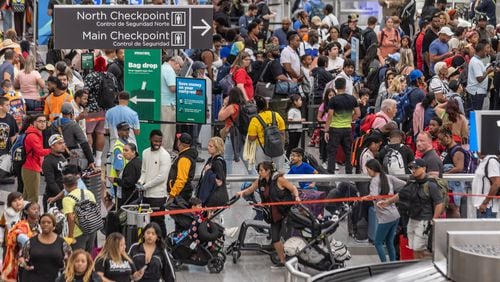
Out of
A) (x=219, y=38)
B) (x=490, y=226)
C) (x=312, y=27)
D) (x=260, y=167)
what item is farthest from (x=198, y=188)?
(x=312, y=27)

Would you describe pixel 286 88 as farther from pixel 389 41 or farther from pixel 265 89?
pixel 389 41

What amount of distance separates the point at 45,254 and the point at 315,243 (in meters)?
3.38

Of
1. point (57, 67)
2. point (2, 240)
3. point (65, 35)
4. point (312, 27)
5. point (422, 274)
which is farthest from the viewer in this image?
point (312, 27)

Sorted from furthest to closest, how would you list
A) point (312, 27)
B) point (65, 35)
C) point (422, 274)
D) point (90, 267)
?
point (312, 27) → point (65, 35) → point (90, 267) → point (422, 274)

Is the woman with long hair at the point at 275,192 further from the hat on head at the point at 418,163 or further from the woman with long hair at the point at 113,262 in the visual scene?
the woman with long hair at the point at 113,262

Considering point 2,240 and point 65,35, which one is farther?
point 65,35

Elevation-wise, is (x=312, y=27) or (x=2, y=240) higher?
(x=312, y=27)

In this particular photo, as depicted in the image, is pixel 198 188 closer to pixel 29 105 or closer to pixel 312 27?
pixel 29 105

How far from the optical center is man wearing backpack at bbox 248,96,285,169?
72.6 ft

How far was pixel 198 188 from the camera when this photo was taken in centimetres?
1975

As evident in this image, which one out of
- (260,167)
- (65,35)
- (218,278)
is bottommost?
(218,278)

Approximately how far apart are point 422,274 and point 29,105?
12.4 meters

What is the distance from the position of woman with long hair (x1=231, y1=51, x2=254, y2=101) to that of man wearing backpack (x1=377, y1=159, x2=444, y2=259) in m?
6.55

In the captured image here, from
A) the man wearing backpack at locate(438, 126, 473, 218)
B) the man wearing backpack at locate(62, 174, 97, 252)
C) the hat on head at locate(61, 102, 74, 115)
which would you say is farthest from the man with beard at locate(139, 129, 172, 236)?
the man wearing backpack at locate(438, 126, 473, 218)
